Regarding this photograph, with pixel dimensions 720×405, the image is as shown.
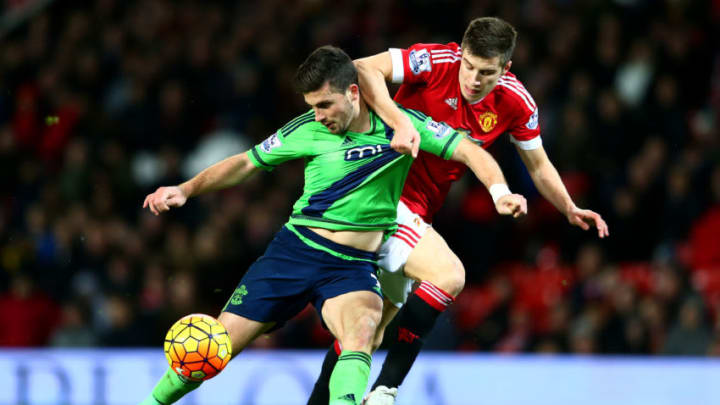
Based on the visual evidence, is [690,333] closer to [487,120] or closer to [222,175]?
[487,120]

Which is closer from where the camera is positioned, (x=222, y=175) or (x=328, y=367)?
(x=222, y=175)

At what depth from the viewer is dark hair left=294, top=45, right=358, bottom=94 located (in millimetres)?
5020

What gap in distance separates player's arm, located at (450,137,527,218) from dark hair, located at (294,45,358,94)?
24.4 inches

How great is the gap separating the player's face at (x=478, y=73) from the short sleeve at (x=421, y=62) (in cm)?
12

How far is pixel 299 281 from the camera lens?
17.4 ft

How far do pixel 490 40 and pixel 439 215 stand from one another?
4774 millimetres

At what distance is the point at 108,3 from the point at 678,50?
6.78 m

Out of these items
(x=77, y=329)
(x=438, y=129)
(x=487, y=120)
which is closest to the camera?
(x=438, y=129)

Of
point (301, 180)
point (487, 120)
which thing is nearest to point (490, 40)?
point (487, 120)

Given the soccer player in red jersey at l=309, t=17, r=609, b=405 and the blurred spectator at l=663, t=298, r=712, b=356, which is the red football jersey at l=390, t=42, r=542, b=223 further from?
the blurred spectator at l=663, t=298, r=712, b=356

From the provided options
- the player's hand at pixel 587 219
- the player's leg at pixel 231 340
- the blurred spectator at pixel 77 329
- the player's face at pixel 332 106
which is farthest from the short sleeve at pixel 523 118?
the blurred spectator at pixel 77 329

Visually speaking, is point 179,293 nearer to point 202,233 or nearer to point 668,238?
point 202,233

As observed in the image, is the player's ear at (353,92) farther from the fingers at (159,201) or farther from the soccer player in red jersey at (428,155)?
the fingers at (159,201)

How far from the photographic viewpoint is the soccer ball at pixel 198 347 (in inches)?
198
